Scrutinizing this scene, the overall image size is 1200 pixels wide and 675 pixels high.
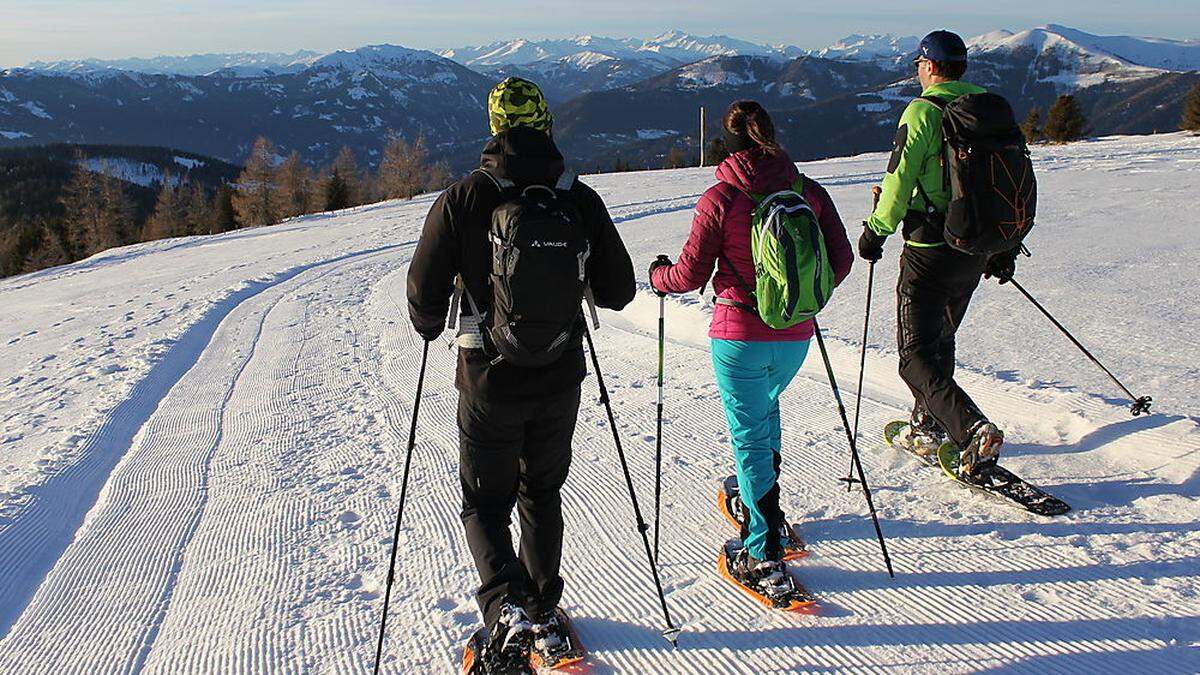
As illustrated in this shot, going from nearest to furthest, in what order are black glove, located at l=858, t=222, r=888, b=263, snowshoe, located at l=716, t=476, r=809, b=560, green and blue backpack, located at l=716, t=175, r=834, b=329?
green and blue backpack, located at l=716, t=175, r=834, b=329 < snowshoe, located at l=716, t=476, r=809, b=560 < black glove, located at l=858, t=222, r=888, b=263

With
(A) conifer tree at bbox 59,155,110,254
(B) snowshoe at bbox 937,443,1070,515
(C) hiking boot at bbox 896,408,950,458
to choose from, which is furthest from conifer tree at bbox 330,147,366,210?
(B) snowshoe at bbox 937,443,1070,515

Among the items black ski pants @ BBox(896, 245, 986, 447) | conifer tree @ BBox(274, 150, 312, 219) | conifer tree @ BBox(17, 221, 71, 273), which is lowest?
conifer tree @ BBox(17, 221, 71, 273)

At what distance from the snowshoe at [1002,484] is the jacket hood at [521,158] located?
2.68 metres

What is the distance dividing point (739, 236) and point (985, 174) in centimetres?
129

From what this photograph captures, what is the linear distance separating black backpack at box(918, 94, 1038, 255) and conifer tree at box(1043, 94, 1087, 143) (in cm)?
4301

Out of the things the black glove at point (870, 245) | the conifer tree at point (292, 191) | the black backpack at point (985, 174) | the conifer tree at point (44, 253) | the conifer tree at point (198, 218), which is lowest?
the conifer tree at point (44, 253)

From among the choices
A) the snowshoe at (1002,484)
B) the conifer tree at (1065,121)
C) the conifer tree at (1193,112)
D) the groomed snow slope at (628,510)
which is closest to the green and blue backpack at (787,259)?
the groomed snow slope at (628,510)

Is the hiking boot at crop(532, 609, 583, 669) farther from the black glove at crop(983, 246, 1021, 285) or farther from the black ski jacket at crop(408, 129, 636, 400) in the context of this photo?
the black glove at crop(983, 246, 1021, 285)

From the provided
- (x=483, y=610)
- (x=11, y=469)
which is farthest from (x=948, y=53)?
(x=11, y=469)

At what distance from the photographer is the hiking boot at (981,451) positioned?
361 cm

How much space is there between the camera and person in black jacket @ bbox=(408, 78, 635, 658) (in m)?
2.51

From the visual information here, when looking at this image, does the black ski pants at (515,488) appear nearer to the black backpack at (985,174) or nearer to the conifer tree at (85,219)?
the black backpack at (985,174)

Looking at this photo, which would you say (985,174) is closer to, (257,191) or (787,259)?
(787,259)

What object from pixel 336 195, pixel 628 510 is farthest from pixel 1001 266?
pixel 336 195
